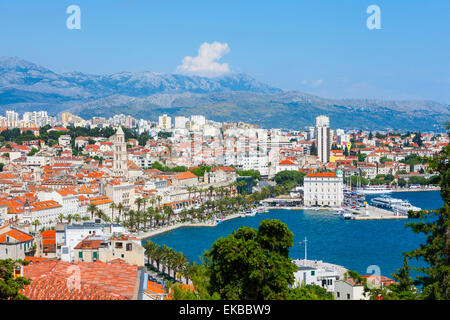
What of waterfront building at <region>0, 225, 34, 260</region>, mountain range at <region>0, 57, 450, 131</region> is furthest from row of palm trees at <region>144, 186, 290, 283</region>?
mountain range at <region>0, 57, 450, 131</region>

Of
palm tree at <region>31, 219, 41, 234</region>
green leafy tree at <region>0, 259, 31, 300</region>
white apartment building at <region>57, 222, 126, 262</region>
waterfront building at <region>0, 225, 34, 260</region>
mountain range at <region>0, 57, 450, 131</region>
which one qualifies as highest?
mountain range at <region>0, 57, 450, 131</region>

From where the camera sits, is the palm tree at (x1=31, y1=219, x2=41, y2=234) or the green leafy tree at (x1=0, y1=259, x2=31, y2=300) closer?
the green leafy tree at (x1=0, y1=259, x2=31, y2=300)

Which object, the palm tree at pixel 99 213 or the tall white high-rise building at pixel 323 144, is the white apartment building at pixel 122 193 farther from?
the tall white high-rise building at pixel 323 144

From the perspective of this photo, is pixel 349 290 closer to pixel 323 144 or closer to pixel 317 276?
pixel 317 276

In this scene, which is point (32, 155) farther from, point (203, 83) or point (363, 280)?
point (203, 83)

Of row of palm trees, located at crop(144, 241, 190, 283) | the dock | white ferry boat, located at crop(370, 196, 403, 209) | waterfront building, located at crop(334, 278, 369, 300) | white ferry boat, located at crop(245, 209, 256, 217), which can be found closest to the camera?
waterfront building, located at crop(334, 278, 369, 300)

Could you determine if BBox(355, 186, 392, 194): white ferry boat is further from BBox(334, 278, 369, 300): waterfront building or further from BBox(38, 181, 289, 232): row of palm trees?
BBox(334, 278, 369, 300): waterfront building

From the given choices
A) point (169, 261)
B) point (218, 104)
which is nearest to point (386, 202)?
point (169, 261)
